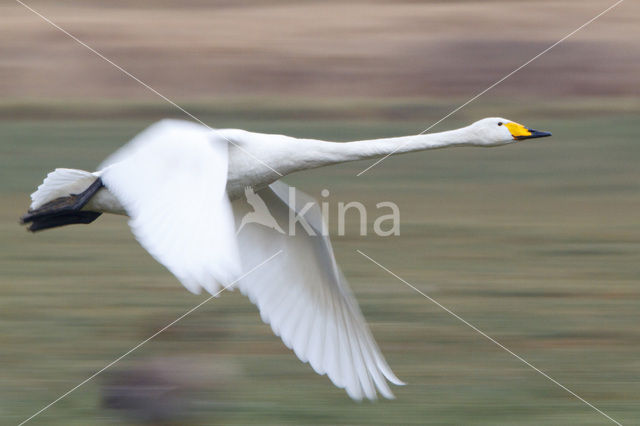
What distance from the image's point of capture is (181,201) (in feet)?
15.2

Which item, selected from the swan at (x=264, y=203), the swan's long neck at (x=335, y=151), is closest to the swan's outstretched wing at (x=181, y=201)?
the swan at (x=264, y=203)

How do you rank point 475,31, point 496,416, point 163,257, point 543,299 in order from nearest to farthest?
point 163,257, point 496,416, point 543,299, point 475,31

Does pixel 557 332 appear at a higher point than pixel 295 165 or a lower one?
lower

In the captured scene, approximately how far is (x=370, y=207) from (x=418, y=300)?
2595 millimetres

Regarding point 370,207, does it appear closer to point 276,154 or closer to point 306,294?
point 306,294

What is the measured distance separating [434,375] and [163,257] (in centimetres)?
222

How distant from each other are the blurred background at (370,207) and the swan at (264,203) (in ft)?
0.60

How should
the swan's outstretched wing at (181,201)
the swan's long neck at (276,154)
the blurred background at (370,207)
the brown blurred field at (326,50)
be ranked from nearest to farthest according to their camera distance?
the swan's outstretched wing at (181,201), the swan's long neck at (276,154), the blurred background at (370,207), the brown blurred field at (326,50)

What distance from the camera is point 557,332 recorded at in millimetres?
6789

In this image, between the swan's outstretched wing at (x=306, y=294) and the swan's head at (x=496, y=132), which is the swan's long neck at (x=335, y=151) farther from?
the swan's head at (x=496, y=132)

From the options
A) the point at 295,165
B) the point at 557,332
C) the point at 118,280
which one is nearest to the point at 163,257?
the point at 295,165

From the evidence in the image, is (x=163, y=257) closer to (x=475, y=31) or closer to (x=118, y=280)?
(x=118, y=280)

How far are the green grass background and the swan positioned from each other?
0.60ft

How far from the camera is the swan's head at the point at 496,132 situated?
6289mm
